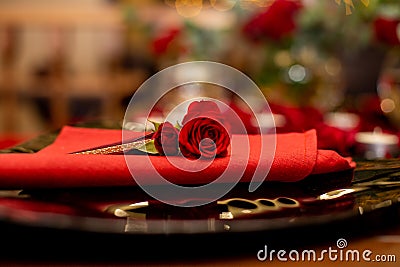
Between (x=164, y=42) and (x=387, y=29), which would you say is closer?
(x=387, y=29)

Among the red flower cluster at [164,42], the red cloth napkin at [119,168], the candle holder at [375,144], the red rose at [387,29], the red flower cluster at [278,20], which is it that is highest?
the red flower cluster at [164,42]

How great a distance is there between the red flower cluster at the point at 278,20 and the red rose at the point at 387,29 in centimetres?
16

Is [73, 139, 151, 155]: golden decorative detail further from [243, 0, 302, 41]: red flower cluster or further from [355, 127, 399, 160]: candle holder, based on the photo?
[243, 0, 302, 41]: red flower cluster

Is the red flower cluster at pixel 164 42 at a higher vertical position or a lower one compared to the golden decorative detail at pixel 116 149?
higher

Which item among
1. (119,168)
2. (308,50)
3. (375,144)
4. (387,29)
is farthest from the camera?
(308,50)

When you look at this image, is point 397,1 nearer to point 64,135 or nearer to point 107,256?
point 64,135

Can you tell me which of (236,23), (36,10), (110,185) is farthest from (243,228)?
(36,10)

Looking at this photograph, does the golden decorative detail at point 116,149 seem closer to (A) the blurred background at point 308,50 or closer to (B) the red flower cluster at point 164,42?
(A) the blurred background at point 308,50

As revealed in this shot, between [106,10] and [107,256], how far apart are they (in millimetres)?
2903

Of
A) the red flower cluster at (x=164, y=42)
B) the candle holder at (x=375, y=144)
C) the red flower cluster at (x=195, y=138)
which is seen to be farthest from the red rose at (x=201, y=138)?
the red flower cluster at (x=164, y=42)

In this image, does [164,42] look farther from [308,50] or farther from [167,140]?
[167,140]

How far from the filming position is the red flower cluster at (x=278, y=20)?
40.4 inches

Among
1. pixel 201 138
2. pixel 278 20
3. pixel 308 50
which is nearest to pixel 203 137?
pixel 201 138

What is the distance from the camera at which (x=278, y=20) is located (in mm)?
1030
